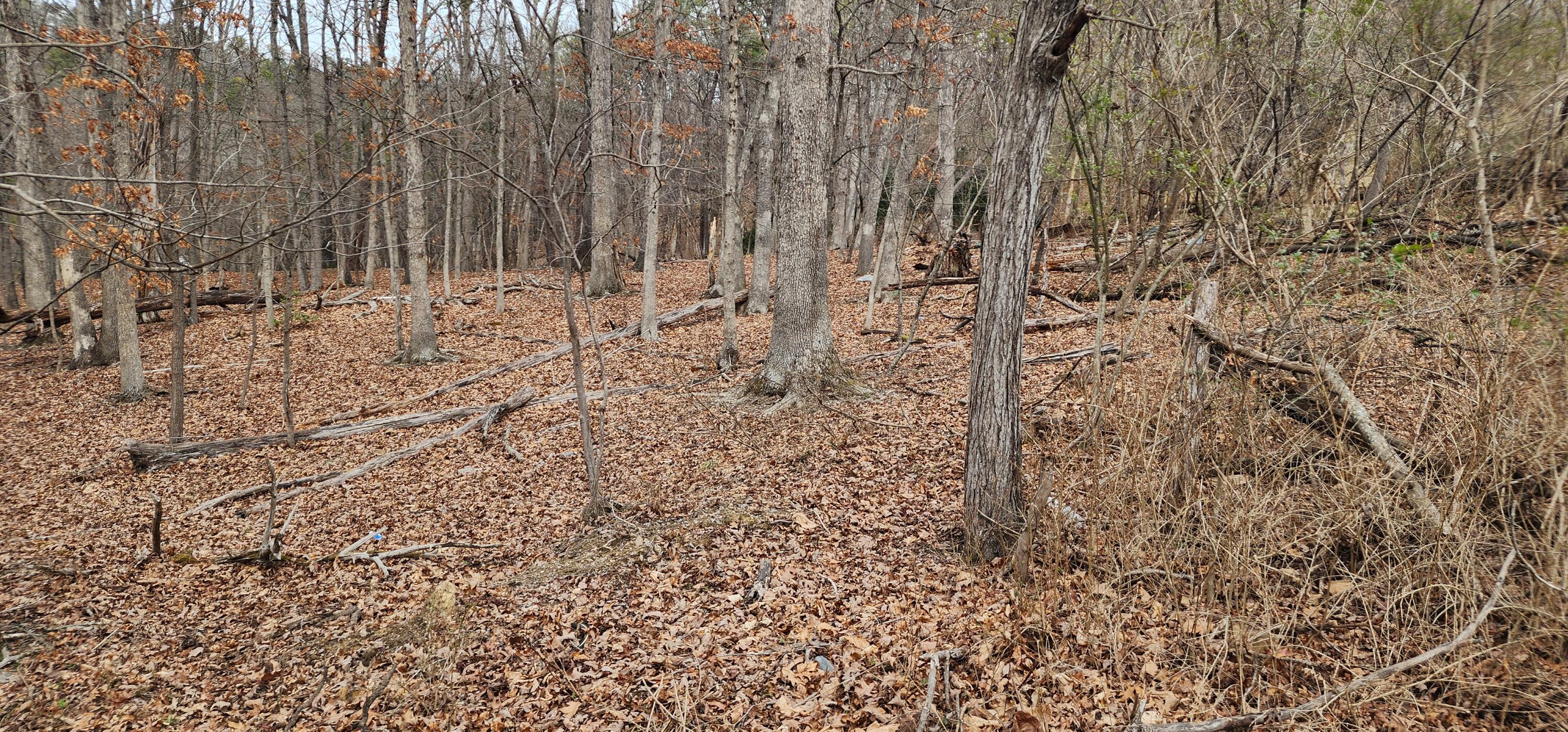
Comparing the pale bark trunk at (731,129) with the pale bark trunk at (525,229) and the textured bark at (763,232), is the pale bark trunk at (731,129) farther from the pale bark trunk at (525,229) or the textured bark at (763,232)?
the pale bark trunk at (525,229)

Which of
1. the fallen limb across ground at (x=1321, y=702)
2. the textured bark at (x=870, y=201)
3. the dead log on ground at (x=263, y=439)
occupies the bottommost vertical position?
the dead log on ground at (x=263, y=439)

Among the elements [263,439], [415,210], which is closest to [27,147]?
[415,210]

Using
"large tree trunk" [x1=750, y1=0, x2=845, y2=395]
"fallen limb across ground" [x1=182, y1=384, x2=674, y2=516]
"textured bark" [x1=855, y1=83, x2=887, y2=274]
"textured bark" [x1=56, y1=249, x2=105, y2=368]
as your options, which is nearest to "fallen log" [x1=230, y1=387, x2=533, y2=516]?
"fallen limb across ground" [x1=182, y1=384, x2=674, y2=516]

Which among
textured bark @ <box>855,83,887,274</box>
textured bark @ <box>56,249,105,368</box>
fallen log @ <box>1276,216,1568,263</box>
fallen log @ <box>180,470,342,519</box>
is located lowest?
fallen log @ <box>180,470,342,519</box>

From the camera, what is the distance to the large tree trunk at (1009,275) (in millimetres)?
3879

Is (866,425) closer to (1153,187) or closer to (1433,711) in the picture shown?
(1153,187)

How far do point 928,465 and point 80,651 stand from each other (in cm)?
631

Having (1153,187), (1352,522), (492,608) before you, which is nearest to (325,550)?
(492,608)

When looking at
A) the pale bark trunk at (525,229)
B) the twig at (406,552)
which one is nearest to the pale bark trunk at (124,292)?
the twig at (406,552)

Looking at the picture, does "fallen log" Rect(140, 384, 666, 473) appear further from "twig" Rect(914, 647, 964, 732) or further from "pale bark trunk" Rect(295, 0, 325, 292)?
"twig" Rect(914, 647, 964, 732)

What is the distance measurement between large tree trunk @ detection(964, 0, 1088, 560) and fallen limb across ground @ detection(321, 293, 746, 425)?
4.84 m

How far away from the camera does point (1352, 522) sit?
380cm

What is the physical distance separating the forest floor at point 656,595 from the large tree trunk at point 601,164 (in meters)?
7.86

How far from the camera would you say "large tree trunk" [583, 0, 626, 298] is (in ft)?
50.2
